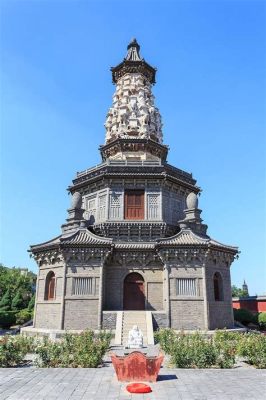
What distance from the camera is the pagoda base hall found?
1989 centimetres

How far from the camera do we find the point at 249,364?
42.7 feet

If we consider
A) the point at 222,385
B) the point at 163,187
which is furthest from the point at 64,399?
the point at 163,187

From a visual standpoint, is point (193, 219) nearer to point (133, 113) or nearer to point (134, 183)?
point (134, 183)

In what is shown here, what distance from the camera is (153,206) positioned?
78.8 ft

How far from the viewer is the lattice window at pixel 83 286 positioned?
20.2 meters

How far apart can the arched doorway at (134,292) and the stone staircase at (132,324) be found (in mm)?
1884

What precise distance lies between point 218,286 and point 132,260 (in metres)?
6.48

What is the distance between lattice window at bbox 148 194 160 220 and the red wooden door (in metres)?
0.56

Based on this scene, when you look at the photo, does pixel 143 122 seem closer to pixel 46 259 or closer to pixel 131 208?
pixel 131 208

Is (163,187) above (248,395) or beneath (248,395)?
above

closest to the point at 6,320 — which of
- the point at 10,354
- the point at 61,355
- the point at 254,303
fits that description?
the point at 10,354

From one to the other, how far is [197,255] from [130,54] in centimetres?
2531

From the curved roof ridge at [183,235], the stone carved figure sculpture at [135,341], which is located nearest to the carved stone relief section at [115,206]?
the curved roof ridge at [183,235]

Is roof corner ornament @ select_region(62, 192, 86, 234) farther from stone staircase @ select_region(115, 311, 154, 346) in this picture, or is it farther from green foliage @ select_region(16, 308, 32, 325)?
green foliage @ select_region(16, 308, 32, 325)
